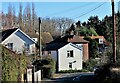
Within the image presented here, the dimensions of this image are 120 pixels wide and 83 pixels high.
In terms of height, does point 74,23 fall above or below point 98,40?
above

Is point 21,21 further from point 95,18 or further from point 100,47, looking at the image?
point 95,18

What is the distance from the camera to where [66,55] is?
49188 mm

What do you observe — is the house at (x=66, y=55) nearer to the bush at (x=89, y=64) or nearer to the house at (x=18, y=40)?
the bush at (x=89, y=64)

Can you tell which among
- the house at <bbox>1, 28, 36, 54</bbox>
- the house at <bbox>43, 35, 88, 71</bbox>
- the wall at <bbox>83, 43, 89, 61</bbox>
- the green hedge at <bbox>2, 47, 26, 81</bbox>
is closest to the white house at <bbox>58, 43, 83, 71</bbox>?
the house at <bbox>43, 35, 88, 71</bbox>

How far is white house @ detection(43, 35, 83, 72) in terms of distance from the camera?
160 feet

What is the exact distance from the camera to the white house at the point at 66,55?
48719mm

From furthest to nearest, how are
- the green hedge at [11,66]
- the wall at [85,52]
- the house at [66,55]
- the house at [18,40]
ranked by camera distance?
the wall at [85,52] < the house at [66,55] < the house at [18,40] < the green hedge at [11,66]

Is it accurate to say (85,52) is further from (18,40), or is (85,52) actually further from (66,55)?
(18,40)

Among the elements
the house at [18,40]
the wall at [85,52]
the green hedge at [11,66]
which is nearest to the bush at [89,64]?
the wall at [85,52]

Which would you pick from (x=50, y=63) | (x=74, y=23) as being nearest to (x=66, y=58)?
(x=50, y=63)

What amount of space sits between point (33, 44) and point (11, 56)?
3405 centimetres

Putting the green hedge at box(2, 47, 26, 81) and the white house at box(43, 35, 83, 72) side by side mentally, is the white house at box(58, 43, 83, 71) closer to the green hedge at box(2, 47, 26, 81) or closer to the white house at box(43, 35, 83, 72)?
the white house at box(43, 35, 83, 72)

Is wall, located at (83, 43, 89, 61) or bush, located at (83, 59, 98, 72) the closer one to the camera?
bush, located at (83, 59, 98, 72)

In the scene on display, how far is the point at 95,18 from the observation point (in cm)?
8162
